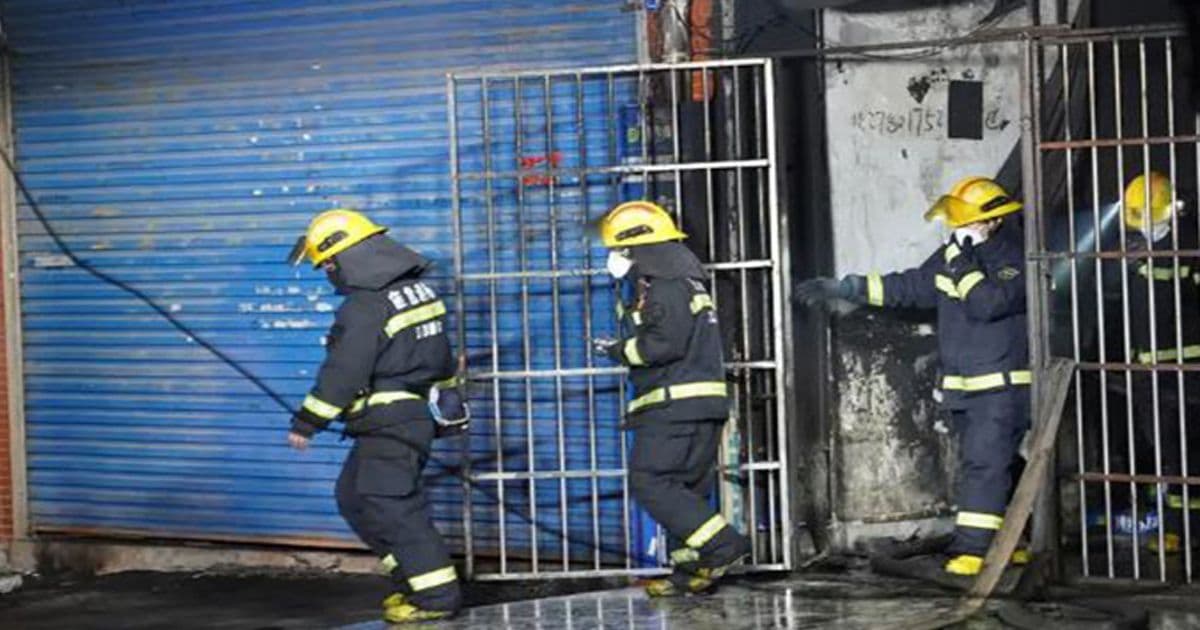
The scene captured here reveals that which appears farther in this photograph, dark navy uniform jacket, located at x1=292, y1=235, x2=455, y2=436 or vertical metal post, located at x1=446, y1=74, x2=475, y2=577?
vertical metal post, located at x1=446, y1=74, x2=475, y2=577

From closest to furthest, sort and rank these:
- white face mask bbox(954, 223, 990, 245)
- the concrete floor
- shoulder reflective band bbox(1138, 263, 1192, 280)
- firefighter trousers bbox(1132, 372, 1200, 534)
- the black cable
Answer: the concrete floor
white face mask bbox(954, 223, 990, 245)
shoulder reflective band bbox(1138, 263, 1192, 280)
firefighter trousers bbox(1132, 372, 1200, 534)
the black cable

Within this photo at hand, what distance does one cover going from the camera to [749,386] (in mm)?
10594

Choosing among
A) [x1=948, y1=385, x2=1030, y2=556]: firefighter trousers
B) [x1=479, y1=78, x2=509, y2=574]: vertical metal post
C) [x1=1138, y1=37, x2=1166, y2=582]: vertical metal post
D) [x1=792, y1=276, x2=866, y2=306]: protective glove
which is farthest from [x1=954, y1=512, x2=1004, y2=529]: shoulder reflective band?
[x1=479, y1=78, x2=509, y2=574]: vertical metal post

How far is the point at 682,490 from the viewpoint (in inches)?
382

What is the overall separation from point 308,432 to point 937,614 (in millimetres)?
2879

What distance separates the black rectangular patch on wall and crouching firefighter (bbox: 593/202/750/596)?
6.09 feet

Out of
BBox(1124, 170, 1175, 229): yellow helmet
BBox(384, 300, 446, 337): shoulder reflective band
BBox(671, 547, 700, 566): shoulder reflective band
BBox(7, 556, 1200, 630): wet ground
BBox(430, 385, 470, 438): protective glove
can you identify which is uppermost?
BBox(1124, 170, 1175, 229): yellow helmet

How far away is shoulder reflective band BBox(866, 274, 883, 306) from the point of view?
10602mm

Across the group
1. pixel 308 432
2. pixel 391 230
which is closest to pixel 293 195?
pixel 391 230

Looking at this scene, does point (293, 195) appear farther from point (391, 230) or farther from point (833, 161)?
point (833, 161)

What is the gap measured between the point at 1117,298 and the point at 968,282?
145 centimetres

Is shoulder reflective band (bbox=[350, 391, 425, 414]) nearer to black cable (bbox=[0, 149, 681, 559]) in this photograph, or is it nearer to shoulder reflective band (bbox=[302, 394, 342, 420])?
shoulder reflective band (bbox=[302, 394, 342, 420])

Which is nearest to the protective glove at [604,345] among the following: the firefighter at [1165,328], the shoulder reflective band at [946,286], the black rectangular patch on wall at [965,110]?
the shoulder reflective band at [946,286]

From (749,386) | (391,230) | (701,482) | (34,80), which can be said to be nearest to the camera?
(701,482)
